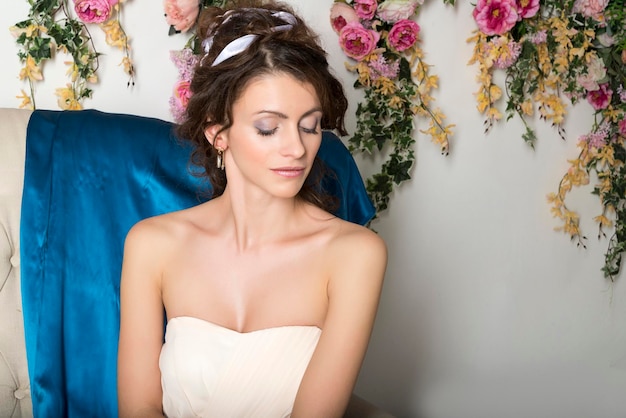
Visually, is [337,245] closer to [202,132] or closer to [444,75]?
[202,132]

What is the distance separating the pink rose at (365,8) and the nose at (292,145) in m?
1.08

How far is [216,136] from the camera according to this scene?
A: 1.78 meters

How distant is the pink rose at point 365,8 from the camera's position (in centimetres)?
259

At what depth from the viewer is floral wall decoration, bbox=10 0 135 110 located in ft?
7.39

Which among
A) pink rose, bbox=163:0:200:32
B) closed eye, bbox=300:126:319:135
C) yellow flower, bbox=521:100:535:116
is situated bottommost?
closed eye, bbox=300:126:319:135

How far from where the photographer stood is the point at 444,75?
2.78 metres

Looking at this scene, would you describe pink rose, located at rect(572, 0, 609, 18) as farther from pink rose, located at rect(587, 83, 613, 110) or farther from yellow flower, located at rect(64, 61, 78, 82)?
yellow flower, located at rect(64, 61, 78, 82)

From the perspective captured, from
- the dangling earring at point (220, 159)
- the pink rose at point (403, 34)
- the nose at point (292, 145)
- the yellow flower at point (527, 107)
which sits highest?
the pink rose at point (403, 34)

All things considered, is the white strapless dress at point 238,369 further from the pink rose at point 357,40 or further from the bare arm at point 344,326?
the pink rose at point 357,40

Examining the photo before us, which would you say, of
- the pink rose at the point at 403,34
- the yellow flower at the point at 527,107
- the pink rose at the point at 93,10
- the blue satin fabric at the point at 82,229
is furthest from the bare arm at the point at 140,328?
the yellow flower at the point at 527,107

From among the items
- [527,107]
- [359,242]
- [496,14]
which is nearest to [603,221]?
[527,107]

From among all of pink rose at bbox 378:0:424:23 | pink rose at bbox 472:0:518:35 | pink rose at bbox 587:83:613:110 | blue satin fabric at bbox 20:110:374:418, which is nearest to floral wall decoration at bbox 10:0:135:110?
blue satin fabric at bbox 20:110:374:418

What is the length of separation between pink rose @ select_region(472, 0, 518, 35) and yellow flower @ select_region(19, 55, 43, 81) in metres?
1.47

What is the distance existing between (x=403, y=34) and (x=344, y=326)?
128cm
